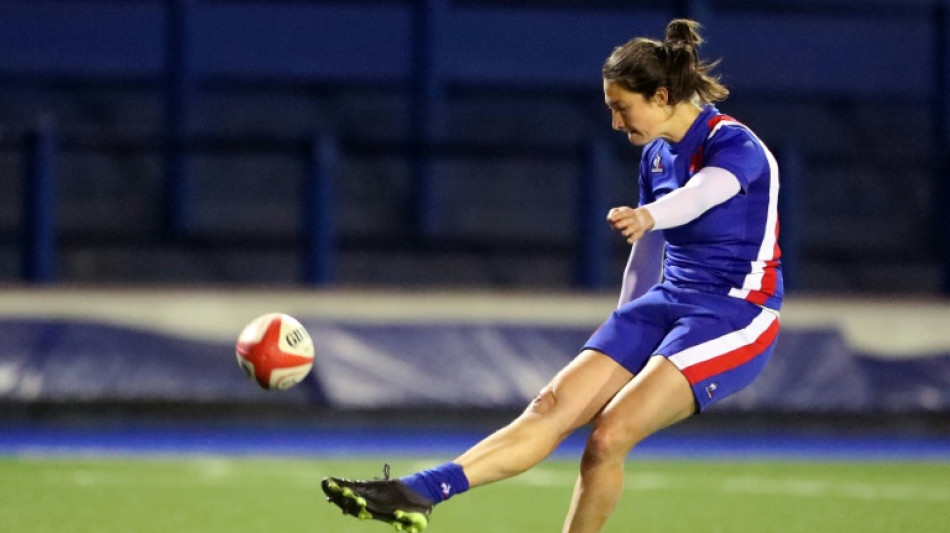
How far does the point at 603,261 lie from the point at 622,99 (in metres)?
7.40

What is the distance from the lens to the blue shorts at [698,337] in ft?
23.7

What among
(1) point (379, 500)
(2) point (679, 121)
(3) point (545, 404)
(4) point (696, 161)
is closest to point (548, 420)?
(3) point (545, 404)

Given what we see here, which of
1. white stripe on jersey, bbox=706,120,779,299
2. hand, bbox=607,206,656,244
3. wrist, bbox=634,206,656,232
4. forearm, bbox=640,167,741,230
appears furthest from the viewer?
white stripe on jersey, bbox=706,120,779,299

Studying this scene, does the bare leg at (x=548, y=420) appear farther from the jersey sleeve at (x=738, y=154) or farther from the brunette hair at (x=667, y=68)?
the brunette hair at (x=667, y=68)

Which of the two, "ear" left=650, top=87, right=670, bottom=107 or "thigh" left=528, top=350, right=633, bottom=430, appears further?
"ear" left=650, top=87, right=670, bottom=107

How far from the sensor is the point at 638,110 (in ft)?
24.0

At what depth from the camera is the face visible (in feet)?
24.0

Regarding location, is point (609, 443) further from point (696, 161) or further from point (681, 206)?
point (696, 161)

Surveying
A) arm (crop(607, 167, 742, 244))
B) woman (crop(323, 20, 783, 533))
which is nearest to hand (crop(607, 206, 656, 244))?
arm (crop(607, 167, 742, 244))

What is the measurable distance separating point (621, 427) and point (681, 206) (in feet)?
2.67

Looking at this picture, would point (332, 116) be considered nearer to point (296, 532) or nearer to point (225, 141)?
point (225, 141)

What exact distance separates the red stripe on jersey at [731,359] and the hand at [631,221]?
0.69m

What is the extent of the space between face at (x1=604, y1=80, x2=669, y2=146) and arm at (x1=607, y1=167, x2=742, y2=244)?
284 millimetres

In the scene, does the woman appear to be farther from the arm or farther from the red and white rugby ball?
the red and white rugby ball
